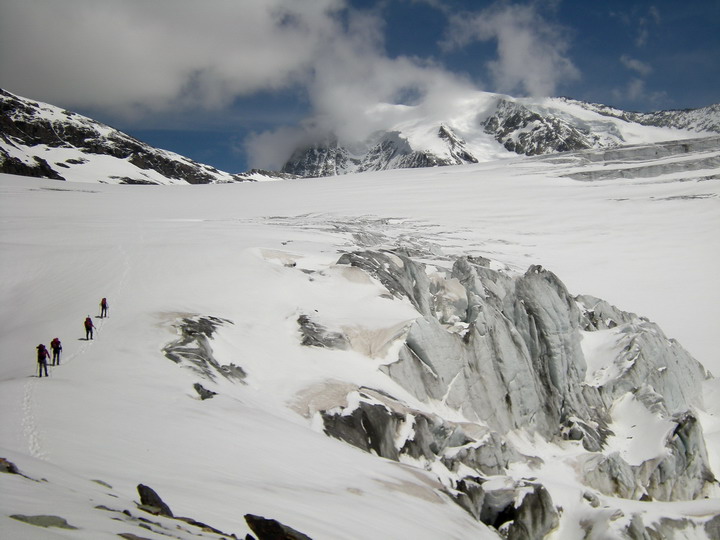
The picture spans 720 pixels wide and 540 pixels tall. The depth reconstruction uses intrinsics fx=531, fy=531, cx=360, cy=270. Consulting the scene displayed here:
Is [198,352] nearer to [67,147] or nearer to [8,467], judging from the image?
[8,467]

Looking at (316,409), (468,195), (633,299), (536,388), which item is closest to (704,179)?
(468,195)

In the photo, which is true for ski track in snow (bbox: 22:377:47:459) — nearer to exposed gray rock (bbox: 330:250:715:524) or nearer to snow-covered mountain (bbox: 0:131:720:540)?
snow-covered mountain (bbox: 0:131:720:540)

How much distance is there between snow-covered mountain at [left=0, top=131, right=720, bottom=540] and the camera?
9.18 meters

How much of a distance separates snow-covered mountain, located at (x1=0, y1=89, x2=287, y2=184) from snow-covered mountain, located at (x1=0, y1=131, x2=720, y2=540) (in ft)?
415

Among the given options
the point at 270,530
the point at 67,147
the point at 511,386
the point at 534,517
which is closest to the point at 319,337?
the point at 511,386

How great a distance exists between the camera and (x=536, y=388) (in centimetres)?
2422

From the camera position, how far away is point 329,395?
16.7m

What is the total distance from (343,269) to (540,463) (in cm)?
1191

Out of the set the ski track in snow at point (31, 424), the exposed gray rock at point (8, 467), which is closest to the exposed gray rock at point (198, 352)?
the ski track in snow at point (31, 424)

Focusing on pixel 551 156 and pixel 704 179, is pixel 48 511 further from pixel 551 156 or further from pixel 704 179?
pixel 551 156

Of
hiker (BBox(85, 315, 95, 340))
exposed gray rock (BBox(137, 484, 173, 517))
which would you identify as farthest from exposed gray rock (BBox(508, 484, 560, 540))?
hiker (BBox(85, 315, 95, 340))

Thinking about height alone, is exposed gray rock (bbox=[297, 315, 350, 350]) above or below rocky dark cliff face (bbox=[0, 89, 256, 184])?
below

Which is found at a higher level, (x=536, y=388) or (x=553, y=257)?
(x=553, y=257)

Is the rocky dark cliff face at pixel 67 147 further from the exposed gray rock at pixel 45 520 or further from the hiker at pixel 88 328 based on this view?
the exposed gray rock at pixel 45 520
